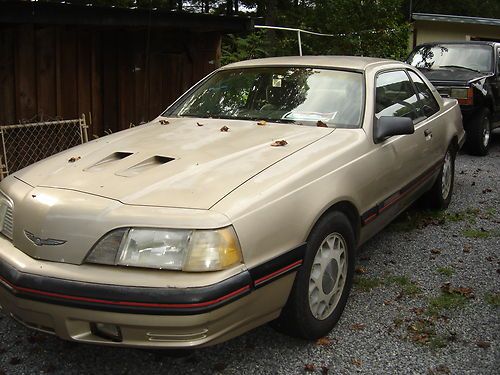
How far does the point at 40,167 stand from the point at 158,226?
1114mm

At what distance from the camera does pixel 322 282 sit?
304 cm

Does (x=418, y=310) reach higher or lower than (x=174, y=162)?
lower

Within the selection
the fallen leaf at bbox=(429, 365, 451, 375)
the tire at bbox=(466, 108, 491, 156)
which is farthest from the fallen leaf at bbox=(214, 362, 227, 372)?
the tire at bbox=(466, 108, 491, 156)

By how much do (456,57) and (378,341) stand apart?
772 cm

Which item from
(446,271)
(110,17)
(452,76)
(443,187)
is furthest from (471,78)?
(110,17)

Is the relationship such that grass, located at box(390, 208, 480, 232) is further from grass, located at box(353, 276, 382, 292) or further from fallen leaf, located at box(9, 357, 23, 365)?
fallen leaf, located at box(9, 357, 23, 365)

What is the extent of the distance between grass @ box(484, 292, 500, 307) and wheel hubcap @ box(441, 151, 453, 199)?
1826 mm

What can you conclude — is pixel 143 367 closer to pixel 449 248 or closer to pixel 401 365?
pixel 401 365

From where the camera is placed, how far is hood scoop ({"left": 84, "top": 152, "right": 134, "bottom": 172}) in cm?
296

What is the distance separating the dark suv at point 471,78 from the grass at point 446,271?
509 cm

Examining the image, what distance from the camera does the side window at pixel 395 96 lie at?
4086mm

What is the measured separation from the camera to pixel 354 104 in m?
3.81

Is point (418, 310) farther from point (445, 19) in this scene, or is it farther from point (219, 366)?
point (445, 19)

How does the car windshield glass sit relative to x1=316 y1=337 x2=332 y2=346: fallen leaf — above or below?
above
